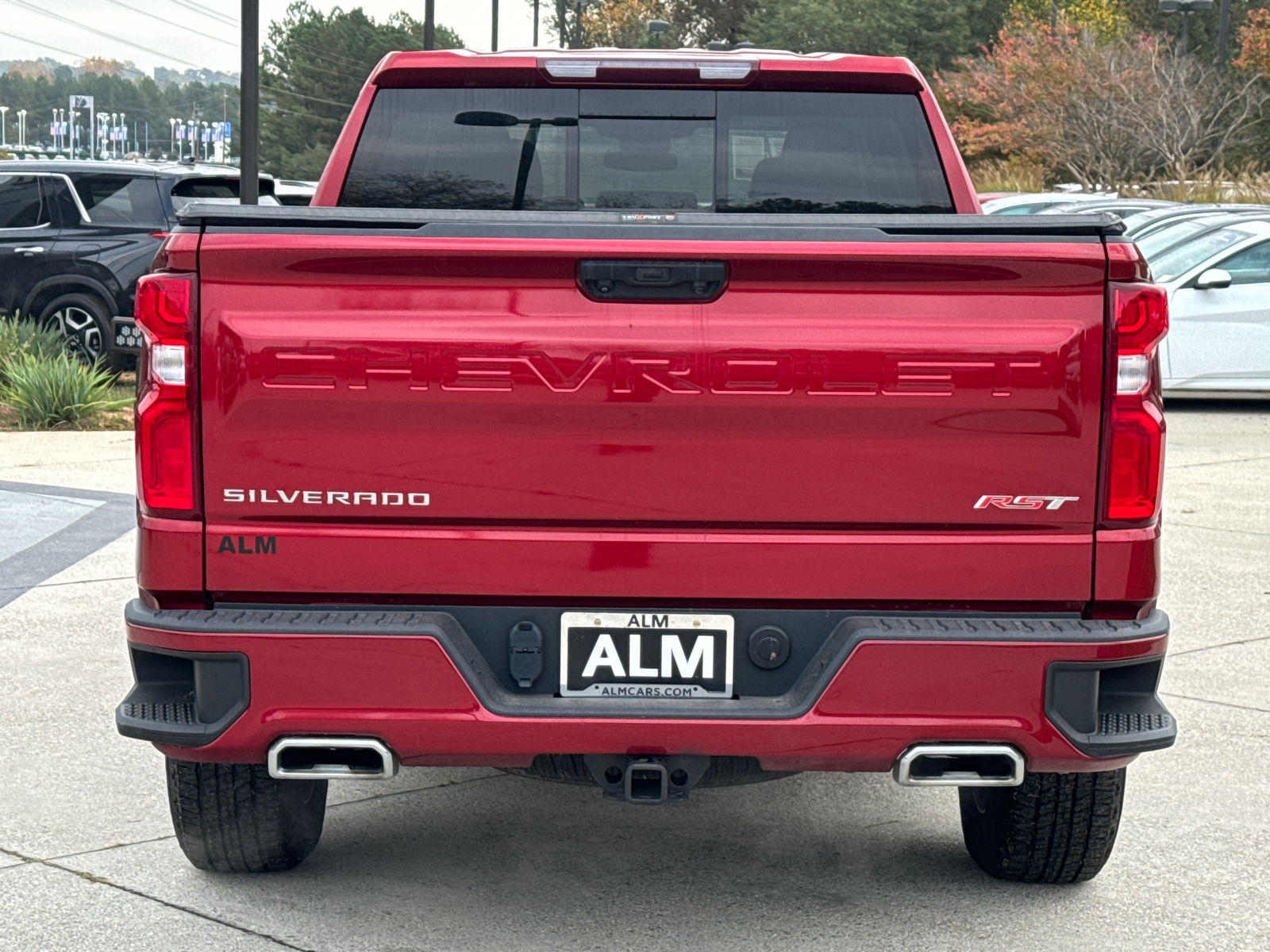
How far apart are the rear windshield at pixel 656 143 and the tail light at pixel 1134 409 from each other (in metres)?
1.31

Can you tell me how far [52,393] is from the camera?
13555mm

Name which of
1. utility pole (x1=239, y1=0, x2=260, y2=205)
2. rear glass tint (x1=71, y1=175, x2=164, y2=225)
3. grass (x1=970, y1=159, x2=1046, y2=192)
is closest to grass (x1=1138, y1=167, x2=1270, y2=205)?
grass (x1=970, y1=159, x2=1046, y2=192)

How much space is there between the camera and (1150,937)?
3.89 m

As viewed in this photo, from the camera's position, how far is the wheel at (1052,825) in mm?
3996

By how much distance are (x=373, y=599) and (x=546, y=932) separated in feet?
3.10

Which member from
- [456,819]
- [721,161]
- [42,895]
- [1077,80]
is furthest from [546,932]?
[1077,80]

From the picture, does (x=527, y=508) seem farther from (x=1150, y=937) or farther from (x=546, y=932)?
(x=1150, y=937)

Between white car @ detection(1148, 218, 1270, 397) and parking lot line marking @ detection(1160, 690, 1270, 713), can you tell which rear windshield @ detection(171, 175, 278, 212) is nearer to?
parking lot line marking @ detection(1160, 690, 1270, 713)

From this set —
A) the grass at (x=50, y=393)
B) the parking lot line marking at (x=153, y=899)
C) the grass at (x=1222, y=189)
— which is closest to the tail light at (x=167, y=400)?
the parking lot line marking at (x=153, y=899)

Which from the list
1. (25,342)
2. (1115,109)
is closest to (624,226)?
(25,342)

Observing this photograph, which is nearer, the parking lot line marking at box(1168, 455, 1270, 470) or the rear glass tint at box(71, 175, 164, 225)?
the parking lot line marking at box(1168, 455, 1270, 470)

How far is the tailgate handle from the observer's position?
336cm

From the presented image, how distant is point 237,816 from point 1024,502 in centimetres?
198

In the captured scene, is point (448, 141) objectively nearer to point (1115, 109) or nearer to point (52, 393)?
point (52, 393)
